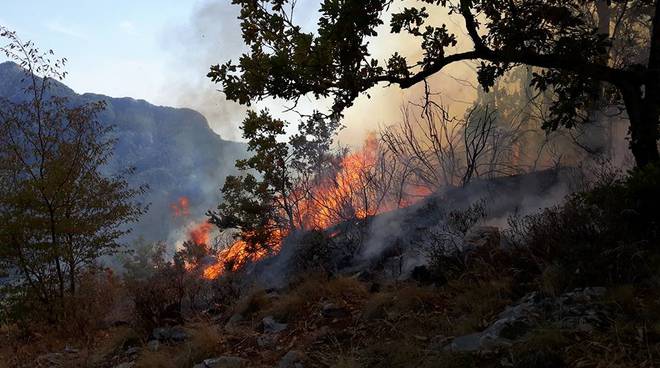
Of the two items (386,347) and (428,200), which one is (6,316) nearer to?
(386,347)

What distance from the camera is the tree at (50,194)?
9.75 m

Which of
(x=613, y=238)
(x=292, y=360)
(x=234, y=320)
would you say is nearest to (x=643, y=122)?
(x=613, y=238)

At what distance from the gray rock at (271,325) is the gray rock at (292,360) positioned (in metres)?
1.23

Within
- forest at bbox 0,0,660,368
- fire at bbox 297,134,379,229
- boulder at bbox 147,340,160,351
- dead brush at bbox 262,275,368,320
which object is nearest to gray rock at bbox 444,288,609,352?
forest at bbox 0,0,660,368

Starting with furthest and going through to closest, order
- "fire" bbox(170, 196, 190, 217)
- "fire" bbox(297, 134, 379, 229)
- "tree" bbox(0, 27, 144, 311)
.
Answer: "fire" bbox(170, 196, 190, 217) → "fire" bbox(297, 134, 379, 229) → "tree" bbox(0, 27, 144, 311)

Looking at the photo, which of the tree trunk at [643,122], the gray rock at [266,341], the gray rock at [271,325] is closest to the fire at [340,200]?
the gray rock at [271,325]

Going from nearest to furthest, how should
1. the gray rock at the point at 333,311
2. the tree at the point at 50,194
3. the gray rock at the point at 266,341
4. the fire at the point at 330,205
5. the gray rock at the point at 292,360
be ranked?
the gray rock at the point at 292,360
the gray rock at the point at 266,341
the gray rock at the point at 333,311
the tree at the point at 50,194
the fire at the point at 330,205

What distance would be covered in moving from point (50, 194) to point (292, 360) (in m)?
7.68

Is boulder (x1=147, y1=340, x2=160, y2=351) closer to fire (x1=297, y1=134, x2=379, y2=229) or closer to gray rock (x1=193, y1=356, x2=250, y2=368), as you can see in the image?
gray rock (x1=193, y1=356, x2=250, y2=368)

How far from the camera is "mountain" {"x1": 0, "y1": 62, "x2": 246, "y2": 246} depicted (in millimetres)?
132750

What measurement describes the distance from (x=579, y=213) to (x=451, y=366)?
2662mm

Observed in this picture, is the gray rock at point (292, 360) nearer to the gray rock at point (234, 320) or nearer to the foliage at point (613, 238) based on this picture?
the gray rock at point (234, 320)

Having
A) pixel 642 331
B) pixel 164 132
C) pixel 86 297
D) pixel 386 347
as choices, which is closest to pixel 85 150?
pixel 86 297

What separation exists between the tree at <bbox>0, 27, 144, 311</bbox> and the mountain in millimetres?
109349
